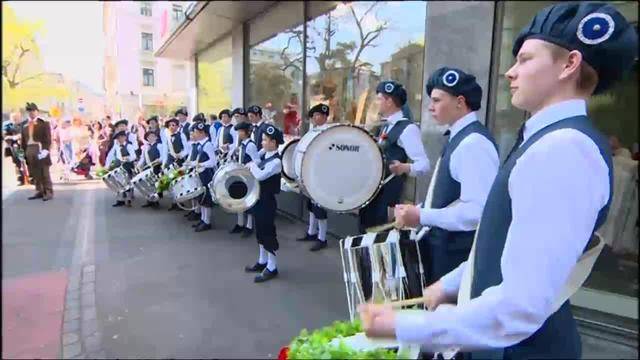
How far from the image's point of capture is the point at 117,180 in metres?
1.07

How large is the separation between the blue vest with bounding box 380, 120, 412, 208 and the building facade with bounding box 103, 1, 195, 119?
87 cm

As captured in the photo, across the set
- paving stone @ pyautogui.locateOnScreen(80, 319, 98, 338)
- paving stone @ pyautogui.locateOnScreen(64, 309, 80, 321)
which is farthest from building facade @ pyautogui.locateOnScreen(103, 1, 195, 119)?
paving stone @ pyautogui.locateOnScreen(80, 319, 98, 338)

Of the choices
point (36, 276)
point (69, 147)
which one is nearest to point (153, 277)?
point (36, 276)

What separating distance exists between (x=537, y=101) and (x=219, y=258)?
3.64 ft

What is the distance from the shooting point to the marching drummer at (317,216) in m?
1.32

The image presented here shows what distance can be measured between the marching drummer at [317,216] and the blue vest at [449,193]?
0.42 metres

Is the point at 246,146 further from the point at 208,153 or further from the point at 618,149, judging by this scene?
the point at 618,149

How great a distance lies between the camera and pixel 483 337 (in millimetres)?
716

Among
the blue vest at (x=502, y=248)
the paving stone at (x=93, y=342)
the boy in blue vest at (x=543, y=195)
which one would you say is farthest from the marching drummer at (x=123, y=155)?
the paving stone at (x=93, y=342)

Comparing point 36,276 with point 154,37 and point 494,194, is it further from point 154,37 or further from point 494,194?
point 494,194

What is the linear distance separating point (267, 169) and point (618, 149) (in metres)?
2.28

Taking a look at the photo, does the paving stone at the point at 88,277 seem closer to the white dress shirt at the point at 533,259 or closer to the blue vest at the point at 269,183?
the blue vest at the point at 269,183

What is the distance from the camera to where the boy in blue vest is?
707 mm

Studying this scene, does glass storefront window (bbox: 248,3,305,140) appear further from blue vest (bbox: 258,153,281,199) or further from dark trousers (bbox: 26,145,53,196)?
dark trousers (bbox: 26,145,53,196)
